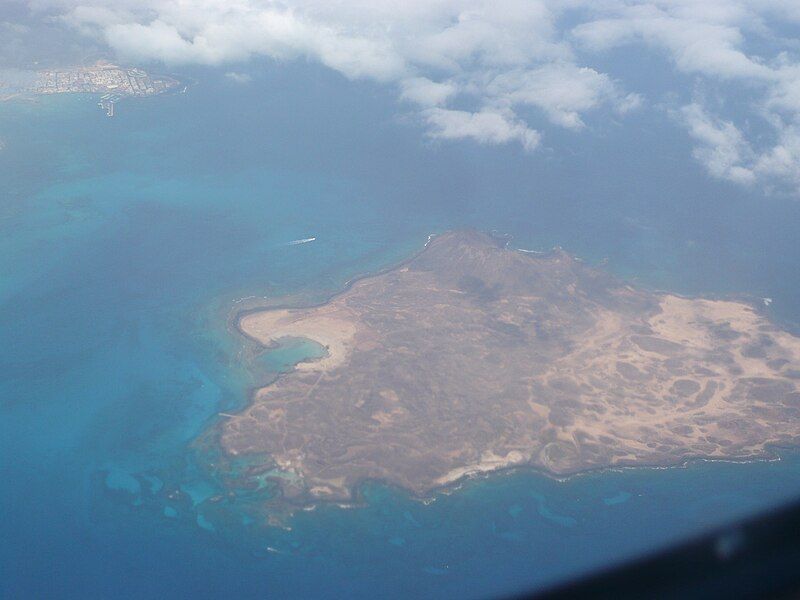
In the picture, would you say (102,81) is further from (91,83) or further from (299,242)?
(299,242)

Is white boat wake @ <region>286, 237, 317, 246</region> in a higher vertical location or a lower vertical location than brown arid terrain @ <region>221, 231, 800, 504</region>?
higher

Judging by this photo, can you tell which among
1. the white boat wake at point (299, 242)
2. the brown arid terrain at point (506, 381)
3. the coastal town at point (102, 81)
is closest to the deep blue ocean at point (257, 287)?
the white boat wake at point (299, 242)

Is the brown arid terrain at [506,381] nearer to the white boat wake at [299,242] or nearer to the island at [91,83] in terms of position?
the white boat wake at [299,242]

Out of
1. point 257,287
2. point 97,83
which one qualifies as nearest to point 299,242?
point 257,287

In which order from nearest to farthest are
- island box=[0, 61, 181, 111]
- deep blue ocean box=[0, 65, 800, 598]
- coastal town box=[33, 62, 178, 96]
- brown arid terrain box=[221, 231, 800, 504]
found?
deep blue ocean box=[0, 65, 800, 598]
brown arid terrain box=[221, 231, 800, 504]
island box=[0, 61, 181, 111]
coastal town box=[33, 62, 178, 96]

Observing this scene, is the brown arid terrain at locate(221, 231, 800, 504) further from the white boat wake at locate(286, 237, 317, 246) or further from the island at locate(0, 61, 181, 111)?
the island at locate(0, 61, 181, 111)

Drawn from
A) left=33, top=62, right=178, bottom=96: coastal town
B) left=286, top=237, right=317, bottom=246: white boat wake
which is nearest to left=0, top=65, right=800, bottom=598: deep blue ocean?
left=286, top=237, right=317, bottom=246: white boat wake
